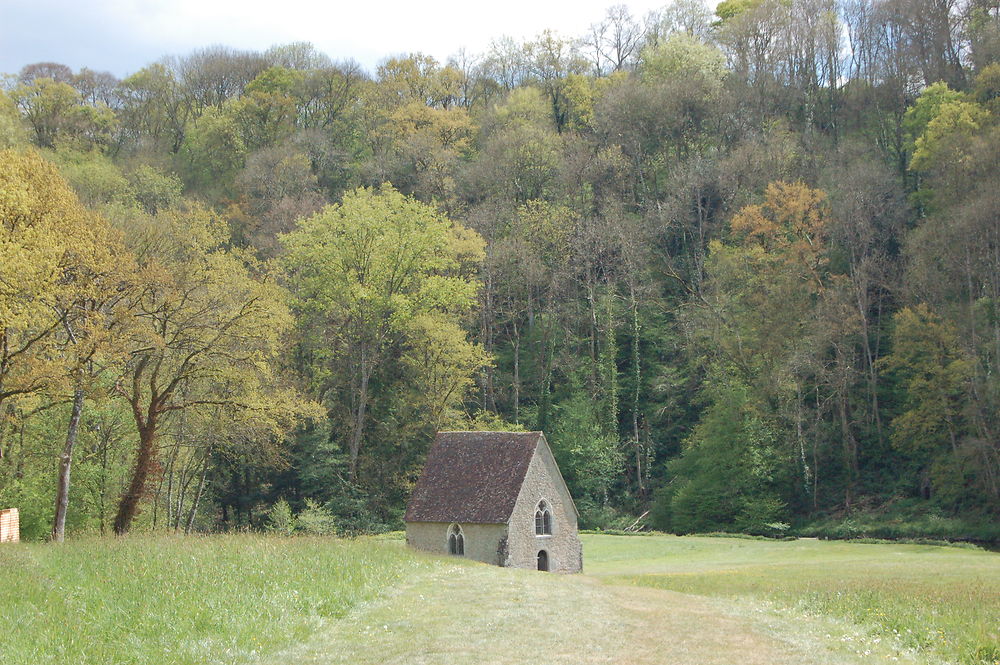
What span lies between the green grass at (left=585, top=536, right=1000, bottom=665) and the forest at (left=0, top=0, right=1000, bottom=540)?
23.0 feet

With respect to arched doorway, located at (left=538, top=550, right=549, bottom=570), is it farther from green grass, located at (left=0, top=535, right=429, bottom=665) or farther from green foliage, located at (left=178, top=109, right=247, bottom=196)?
green foliage, located at (left=178, top=109, right=247, bottom=196)

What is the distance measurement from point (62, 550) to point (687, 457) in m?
40.4

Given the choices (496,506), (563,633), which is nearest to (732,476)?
(496,506)

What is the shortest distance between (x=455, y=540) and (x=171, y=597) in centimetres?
2294

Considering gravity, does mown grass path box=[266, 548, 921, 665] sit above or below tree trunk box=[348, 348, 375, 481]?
below

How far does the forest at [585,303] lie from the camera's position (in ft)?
117

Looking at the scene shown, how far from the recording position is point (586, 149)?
71125 millimetres

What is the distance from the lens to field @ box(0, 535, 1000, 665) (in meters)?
15.1

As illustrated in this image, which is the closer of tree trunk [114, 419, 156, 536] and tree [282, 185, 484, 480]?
tree trunk [114, 419, 156, 536]

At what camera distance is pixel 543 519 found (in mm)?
40125

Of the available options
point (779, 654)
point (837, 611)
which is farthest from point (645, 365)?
point (779, 654)

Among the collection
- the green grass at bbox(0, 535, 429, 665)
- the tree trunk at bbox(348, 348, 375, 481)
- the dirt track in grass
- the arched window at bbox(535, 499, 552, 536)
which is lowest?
the dirt track in grass

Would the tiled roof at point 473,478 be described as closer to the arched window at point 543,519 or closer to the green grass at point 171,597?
the arched window at point 543,519

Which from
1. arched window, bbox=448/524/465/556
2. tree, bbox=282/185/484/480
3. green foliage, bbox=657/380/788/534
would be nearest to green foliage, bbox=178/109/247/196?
tree, bbox=282/185/484/480
